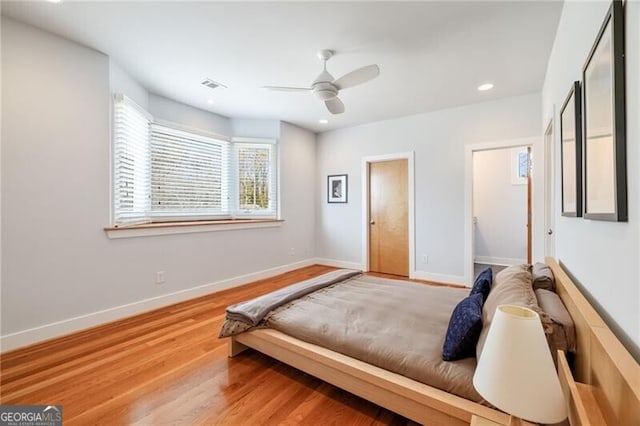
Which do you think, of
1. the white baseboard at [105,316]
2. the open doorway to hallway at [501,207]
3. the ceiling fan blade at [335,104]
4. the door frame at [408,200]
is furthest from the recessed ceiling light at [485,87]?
the white baseboard at [105,316]

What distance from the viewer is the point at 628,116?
2.76 ft

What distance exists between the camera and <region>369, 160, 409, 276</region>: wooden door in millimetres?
4617

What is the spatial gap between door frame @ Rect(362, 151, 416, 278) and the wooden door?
7 cm

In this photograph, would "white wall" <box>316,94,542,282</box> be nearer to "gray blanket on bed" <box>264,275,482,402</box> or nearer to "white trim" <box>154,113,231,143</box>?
"gray blanket on bed" <box>264,275,482,402</box>

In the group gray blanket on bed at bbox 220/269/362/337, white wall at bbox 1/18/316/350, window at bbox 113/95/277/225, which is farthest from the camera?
window at bbox 113/95/277/225

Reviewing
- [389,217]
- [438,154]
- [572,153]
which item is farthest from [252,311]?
[438,154]

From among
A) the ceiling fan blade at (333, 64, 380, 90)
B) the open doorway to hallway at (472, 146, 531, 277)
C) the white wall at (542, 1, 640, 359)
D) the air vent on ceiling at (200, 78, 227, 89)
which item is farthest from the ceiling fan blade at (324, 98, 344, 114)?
the open doorway to hallway at (472, 146, 531, 277)

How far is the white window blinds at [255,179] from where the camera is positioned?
15.0 ft

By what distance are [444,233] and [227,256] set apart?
3162mm

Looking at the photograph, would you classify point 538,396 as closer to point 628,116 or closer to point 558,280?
point 628,116

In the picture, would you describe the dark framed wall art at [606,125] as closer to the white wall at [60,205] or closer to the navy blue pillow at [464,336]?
the navy blue pillow at [464,336]

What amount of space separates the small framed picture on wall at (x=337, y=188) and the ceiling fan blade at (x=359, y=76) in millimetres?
2713

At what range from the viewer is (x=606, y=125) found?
98 cm

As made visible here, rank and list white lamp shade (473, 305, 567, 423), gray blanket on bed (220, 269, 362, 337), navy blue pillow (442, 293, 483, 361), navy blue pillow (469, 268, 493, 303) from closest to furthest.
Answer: white lamp shade (473, 305, 567, 423)
navy blue pillow (442, 293, 483, 361)
navy blue pillow (469, 268, 493, 303)
gray blanket on bed (220, 269, 362, 337)
